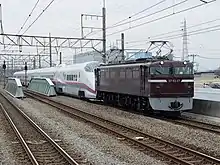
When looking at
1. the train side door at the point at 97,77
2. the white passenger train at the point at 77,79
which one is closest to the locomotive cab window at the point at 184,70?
the train side door at the point at 97,77

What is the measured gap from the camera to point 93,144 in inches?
484

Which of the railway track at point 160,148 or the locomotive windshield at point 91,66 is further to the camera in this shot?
the locomotive windshield at point 91,66

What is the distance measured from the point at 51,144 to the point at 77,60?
72387 mm

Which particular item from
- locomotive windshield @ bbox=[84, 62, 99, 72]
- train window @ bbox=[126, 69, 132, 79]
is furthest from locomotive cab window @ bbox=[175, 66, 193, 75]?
locomotive windshield @ bbox=[84, 62, 99, 72]

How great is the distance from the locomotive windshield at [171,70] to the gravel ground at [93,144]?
4.70 metres

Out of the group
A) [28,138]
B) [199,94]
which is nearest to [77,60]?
[199,94]

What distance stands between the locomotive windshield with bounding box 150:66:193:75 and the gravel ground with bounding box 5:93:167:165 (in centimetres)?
470

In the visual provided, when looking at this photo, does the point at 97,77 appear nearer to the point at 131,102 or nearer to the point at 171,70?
the point at 131,102

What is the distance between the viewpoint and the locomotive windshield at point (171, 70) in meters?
19.5

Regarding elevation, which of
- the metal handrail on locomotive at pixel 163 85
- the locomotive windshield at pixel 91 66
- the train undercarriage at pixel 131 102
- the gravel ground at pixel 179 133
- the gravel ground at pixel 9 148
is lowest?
the gravel ground at pixel 9 148

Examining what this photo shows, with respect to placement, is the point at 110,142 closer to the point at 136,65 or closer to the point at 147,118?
→ the point at 147,118

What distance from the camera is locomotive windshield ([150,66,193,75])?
1948 cm

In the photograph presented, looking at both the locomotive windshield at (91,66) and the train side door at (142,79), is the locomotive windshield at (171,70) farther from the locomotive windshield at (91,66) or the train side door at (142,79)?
the locomotive windshield at (91,66)

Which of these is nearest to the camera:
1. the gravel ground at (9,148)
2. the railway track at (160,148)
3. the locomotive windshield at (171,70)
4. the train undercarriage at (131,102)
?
the railway track at (160,148)
